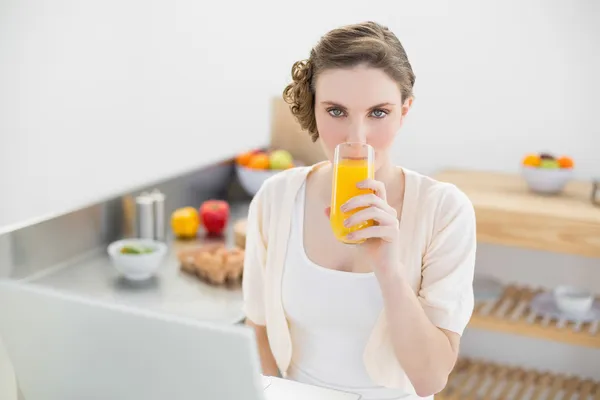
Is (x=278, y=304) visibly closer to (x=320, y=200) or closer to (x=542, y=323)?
(x=320, y=200)

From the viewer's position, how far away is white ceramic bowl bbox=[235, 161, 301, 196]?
9.80 ft

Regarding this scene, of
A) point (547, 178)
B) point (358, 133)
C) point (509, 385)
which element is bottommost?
point (509, 385)

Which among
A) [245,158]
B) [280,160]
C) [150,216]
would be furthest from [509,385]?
[150,216]

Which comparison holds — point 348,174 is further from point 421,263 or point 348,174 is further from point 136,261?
point 136,261

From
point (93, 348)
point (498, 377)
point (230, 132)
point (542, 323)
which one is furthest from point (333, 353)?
point (230, 132)

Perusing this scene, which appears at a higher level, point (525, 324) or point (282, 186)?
point (282, 186)

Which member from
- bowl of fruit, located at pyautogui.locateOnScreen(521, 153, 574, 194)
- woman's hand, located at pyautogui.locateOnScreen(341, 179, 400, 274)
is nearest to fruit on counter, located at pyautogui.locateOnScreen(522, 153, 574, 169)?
bowl of fruit, located at pyautogui.locateOnScreen(521, 153, 574, 194)

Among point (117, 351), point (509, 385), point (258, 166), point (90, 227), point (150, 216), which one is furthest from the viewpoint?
point (258, 166)

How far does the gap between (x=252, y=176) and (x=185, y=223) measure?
43cm

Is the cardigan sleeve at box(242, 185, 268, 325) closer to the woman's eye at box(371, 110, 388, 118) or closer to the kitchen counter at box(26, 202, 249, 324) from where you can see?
the woman's eye at box(371, 110, 388, 118)

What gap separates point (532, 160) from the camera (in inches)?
107

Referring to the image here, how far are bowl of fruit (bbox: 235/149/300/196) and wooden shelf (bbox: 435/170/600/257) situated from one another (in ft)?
2.34

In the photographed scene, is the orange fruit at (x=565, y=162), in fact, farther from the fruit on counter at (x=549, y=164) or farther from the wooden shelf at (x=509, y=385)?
the wooden shelf at (x=509, y=385)

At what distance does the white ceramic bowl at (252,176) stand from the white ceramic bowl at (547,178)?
89cm
